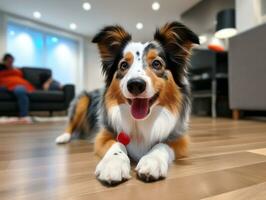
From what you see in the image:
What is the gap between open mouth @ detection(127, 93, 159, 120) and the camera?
1079 mm

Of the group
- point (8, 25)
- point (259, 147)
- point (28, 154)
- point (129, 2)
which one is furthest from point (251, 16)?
point (8, 25)

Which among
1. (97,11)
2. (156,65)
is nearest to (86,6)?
(97,11)

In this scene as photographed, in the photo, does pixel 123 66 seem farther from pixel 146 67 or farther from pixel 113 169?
pixel 113 169

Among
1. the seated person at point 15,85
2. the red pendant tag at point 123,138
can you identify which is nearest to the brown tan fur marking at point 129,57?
the red pendant tag at point 123,138

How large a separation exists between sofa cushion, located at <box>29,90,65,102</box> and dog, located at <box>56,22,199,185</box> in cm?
385

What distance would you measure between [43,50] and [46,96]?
373cm

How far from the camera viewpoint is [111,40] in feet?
4.30

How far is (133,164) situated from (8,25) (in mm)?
7385

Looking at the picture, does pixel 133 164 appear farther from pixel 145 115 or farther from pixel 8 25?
pixel 8 25

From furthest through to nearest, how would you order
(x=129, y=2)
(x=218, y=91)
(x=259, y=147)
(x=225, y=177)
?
1. (x=129, y=2)
2. (x=218, y=91)
3. (x=259, y=147)
4. (x=225, y=177)

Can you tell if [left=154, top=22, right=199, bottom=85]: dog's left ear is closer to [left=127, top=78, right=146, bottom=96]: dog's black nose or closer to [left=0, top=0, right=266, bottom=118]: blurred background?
[left=127, top=78, right=146, bottom=96]: dog's black nose

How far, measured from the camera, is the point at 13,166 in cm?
109

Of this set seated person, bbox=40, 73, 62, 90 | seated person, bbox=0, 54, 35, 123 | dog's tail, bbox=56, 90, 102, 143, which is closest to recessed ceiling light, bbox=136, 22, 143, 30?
seated person, bbox=40, 73, 62, 90

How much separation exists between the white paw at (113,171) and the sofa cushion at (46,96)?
4.32 meters
